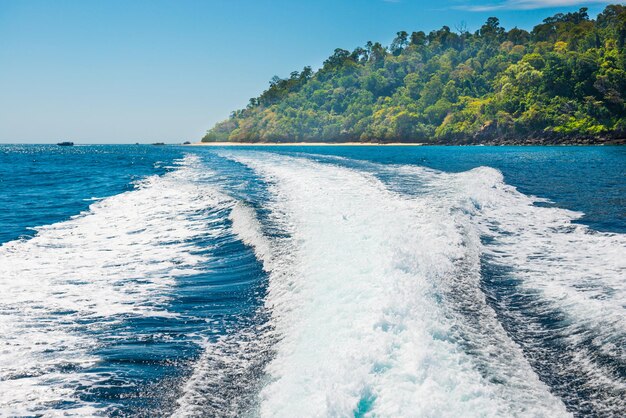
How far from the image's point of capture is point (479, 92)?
132250 mm

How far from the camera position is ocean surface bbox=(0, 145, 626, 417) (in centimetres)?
455

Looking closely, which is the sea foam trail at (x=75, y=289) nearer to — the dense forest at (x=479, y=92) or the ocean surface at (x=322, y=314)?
the ocean surface at (x=322, y=314)

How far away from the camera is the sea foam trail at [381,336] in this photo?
4.27 meters

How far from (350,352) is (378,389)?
634mm

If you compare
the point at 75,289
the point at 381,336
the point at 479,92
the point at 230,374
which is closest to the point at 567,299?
the point at 381,336

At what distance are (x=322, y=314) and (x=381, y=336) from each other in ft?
4.10

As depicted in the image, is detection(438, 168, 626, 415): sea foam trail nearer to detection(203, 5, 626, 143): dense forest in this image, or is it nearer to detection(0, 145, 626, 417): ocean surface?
detection(0, 145, 626, 417): ocean surface

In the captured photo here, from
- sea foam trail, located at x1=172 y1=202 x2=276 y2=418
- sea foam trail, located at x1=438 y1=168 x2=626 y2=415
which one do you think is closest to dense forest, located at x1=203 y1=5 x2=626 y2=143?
sea foam trail, located at x1=438 y1=168 x2=626 y2=415

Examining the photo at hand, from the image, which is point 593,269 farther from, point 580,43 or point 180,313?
point 580,43

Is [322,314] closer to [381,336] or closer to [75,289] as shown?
[381,336]

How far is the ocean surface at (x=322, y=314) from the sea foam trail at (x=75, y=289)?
36 mm

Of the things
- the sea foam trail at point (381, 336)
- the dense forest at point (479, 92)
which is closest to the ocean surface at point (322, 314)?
the sea foam trail at point (381, 336)

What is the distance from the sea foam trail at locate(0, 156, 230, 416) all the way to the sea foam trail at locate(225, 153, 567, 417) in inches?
82.7

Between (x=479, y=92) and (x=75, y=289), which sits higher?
(x=479, y=92)
